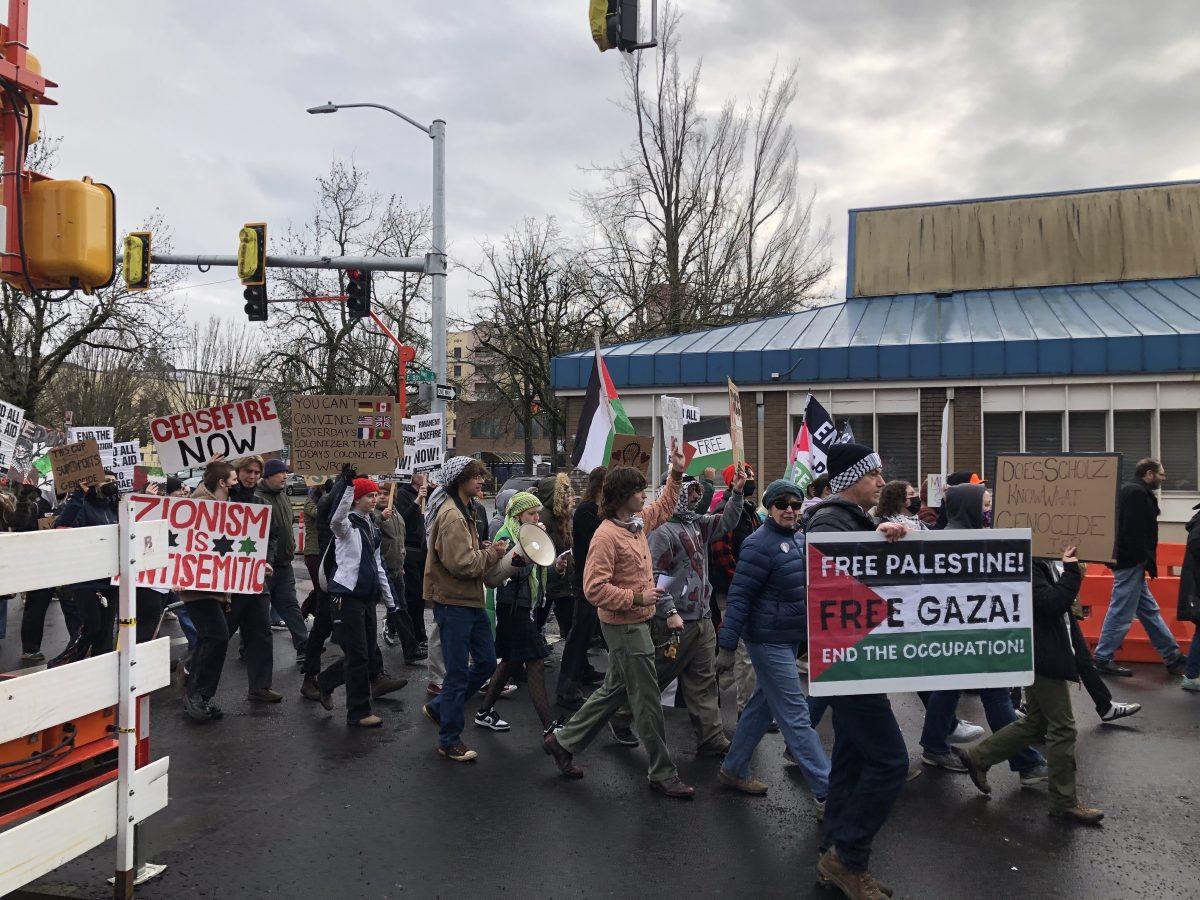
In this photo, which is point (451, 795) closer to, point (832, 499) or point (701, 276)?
point (832, 499)

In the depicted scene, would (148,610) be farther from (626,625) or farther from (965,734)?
(965,734)

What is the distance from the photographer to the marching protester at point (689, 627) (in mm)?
6402

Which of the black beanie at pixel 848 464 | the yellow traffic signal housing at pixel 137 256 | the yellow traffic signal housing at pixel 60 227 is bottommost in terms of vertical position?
the black beanie at pixel 848 464

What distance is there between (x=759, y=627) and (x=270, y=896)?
2815 millimetres

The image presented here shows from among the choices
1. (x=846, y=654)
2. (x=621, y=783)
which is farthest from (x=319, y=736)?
(x=846, y=654)

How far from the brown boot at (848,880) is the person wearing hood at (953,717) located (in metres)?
1.73

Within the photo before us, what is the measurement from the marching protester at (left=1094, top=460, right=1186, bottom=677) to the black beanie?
477 centimetres

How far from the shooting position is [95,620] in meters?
9.08

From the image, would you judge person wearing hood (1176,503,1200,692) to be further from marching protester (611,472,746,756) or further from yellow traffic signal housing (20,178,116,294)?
yellow traffic signal housing (20,178,116,294)

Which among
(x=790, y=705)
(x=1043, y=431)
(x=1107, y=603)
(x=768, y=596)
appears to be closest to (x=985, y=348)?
(x=1043, y=431)

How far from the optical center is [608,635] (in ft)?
19.0

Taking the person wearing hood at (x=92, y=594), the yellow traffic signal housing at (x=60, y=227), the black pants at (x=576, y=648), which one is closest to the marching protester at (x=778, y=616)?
the black pants at (x=576, y=648)

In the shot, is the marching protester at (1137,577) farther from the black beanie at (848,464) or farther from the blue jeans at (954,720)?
the black beanie at (848,464)

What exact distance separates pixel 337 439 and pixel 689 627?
402 cm
